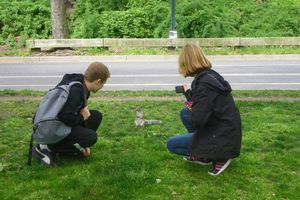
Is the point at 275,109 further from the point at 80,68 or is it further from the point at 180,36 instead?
the point at 180,36

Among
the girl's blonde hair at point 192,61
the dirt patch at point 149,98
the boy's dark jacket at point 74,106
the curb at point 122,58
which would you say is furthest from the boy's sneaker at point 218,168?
the curb at point 122,58

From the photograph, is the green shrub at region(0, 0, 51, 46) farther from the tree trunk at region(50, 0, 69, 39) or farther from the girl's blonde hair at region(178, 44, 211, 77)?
the girl's blonde hair at region(178, 44, 211, 77)

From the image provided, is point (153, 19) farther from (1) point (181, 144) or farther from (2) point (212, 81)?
(2) point (212, 81)

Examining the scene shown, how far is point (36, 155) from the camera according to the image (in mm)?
5473

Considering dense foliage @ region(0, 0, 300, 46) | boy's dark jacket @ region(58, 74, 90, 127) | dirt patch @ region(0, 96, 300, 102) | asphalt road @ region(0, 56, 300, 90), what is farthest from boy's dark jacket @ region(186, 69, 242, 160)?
dense foliage @ region(0, 0, 300, 46)

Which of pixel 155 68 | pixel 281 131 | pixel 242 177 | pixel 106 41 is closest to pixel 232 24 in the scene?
pixel 106 41

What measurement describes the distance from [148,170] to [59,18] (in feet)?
56.9

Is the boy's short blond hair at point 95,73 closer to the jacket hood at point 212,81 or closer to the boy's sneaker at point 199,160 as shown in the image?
the jacket hood at point 212,81

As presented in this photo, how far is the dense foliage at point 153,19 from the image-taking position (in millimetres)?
23641

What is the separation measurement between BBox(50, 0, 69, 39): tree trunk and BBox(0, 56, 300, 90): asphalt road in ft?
10.2

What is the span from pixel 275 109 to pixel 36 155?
4721mm

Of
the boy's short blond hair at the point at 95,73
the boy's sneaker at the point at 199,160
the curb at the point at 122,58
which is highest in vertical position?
the boy's short blond hair at the point at 95,73

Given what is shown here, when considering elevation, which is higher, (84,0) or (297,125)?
(84,0)

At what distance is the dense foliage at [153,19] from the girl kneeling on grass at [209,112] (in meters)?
18.3
